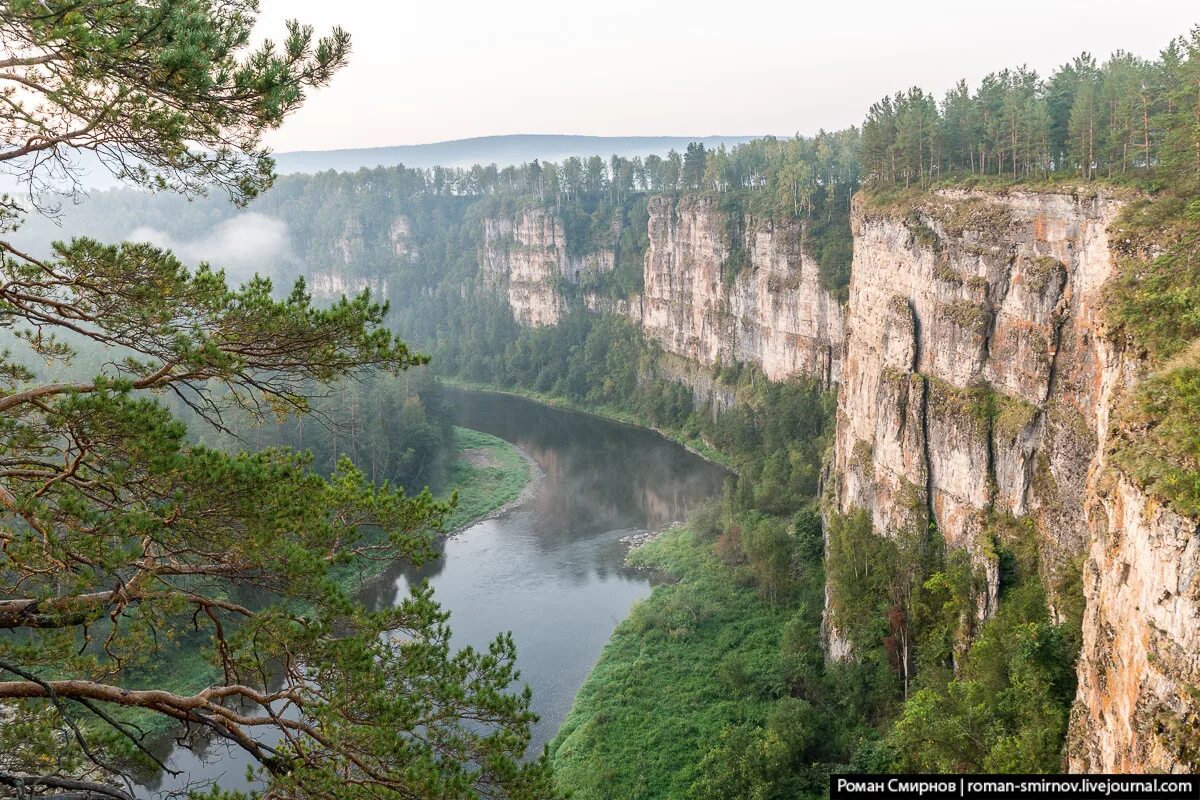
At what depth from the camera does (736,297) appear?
6619cm

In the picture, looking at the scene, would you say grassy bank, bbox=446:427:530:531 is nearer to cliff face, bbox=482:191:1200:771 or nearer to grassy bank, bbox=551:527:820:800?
grassy bank, bbox=551:527:820:800

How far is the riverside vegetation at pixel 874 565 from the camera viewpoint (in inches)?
639

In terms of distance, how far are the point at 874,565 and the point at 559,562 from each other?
18291 millimetres

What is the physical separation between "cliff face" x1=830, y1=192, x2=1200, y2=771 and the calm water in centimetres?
1074

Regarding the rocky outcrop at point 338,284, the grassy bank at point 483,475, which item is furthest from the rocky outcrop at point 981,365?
the rocky outcrop at point 338,284

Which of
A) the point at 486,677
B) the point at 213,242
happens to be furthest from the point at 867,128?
the point at 213,242

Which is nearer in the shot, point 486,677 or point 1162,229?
point 486,677

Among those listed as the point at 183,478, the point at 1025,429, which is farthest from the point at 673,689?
the point at 183,478

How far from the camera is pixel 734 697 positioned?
28.2 metres

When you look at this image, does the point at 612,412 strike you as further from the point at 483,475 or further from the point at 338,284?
the point at 338,284

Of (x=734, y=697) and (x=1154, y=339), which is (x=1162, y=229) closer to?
(x=1154, y=339)

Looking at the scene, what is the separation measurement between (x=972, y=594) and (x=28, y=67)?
24.2 m

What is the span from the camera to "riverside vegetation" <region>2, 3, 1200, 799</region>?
16.2 m

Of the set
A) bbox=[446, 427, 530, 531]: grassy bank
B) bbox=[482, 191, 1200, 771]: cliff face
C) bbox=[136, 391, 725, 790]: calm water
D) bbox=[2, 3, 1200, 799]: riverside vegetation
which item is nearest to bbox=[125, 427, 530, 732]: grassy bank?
bbox=[446, 427, 530, 531]: grassy bank
